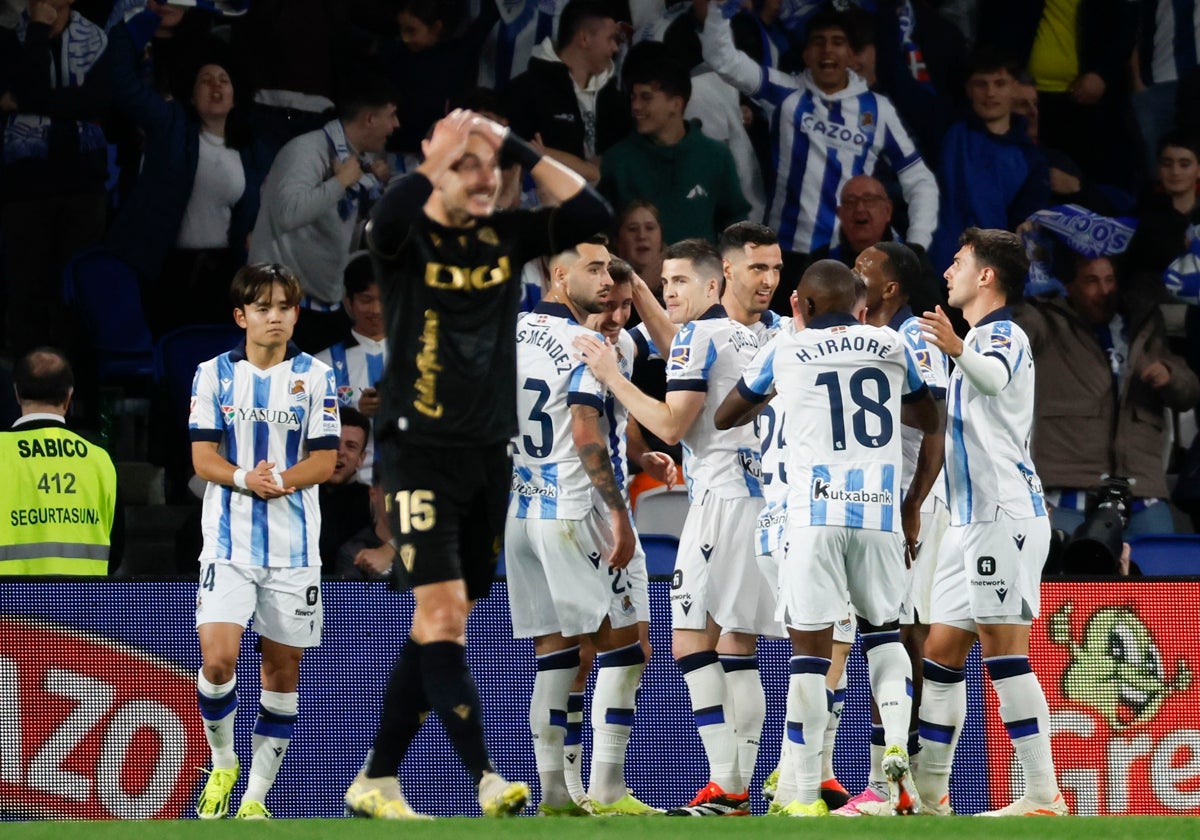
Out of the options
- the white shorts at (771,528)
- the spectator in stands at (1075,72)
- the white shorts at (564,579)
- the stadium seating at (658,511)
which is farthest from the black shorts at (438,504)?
the spectator in stands at (1075,72)

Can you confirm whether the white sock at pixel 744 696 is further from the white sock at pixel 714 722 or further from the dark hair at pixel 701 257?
the dark hair at pixel 701 257

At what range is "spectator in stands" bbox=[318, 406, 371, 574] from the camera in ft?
31.8

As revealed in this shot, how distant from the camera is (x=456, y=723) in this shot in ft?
18.4

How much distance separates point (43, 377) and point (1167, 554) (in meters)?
6.11

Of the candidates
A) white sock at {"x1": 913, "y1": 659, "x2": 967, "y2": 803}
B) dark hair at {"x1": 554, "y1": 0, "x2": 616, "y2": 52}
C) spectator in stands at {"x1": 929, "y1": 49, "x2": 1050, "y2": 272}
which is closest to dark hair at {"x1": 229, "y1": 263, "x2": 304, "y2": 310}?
white sock at {"x1": 913, "y1": 659, "x2": 967, "y2": 803}

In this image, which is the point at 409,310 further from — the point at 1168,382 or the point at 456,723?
the point at 1168,382

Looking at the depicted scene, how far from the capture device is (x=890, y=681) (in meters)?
7.16

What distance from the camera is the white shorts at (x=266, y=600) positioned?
25.6 feet

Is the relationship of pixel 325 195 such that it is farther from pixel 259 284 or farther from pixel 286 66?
pixel 259 284

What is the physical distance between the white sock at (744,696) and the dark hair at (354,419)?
Answer: 3069mm

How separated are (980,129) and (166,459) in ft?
19.1

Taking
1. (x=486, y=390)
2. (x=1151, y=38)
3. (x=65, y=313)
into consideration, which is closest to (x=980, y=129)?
(x=1151, y=38)

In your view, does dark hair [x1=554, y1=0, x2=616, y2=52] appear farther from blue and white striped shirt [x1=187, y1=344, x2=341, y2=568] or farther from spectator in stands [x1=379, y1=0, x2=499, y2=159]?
blue and white striped shirt [x1=187, y1=344, x2=341, y2=568]

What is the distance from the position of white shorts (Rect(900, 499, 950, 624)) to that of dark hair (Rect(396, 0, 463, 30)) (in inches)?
217
